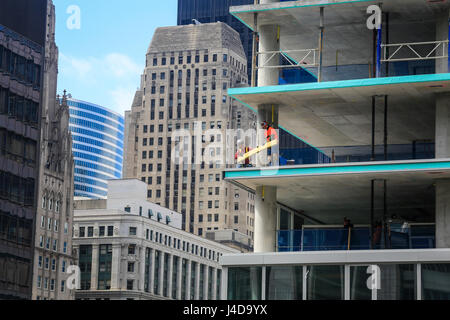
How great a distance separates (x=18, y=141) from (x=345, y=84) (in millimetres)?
47033

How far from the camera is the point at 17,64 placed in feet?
278

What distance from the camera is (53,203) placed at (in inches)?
6280

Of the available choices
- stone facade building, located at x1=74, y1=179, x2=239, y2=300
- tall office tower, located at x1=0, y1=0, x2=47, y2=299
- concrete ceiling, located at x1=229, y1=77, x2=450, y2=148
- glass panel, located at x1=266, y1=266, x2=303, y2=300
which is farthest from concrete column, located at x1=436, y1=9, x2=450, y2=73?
stone facade building, located at x1=74, y1=179, x2=239, y2=300

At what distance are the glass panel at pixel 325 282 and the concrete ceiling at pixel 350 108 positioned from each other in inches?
362

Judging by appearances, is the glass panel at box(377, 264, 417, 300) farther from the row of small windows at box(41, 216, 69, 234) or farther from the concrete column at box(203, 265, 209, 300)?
Answer: the concrete column at box(203, 265, 209, 300)

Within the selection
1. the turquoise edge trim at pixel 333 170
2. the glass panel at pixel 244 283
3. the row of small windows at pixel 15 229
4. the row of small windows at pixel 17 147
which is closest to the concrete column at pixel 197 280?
the row of small windows at pixel 17 147

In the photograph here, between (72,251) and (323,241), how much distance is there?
128 m

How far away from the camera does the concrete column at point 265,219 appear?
45.2 m

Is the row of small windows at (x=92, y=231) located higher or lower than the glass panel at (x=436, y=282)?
higher

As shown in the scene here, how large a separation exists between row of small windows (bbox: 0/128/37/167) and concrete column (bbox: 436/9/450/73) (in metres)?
46.6

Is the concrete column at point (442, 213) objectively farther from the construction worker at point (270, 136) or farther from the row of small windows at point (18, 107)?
the row of small windows at point (18, 107)

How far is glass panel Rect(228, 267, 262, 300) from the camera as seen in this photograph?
42.0m

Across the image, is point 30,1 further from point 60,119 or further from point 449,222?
point 60,119
